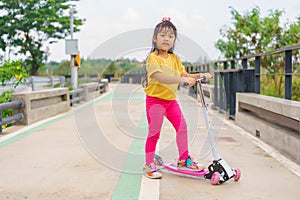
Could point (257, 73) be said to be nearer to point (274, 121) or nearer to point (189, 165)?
point (274, 121)

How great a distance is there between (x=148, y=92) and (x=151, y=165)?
82cm

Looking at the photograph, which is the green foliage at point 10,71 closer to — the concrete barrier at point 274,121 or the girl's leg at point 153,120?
the concrete barrier at point 274,121

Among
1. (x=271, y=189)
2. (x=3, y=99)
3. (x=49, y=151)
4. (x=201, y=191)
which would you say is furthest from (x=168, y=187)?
(x=3, y=99)

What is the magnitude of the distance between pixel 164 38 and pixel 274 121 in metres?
2.74

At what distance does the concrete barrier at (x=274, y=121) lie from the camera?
551 cm

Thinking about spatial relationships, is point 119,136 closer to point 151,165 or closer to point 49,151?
point 49,151

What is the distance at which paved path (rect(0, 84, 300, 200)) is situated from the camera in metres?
4.22

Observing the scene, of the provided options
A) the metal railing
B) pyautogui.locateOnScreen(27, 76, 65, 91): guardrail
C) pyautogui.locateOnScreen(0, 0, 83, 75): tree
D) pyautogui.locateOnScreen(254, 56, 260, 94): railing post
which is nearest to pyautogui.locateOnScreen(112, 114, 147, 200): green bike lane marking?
pyautogui.locateOnScreen(254, 56, 260, 94): railing post

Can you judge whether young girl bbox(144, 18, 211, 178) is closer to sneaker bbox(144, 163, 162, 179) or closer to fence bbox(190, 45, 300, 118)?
sneaker bbox(144, 163, 162, 179)

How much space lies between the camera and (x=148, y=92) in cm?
487

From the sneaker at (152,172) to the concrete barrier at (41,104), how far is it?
513 cm

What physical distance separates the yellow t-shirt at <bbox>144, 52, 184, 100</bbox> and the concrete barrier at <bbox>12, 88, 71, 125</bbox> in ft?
16.9

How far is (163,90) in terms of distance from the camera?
478cm

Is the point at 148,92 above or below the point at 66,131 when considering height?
above
